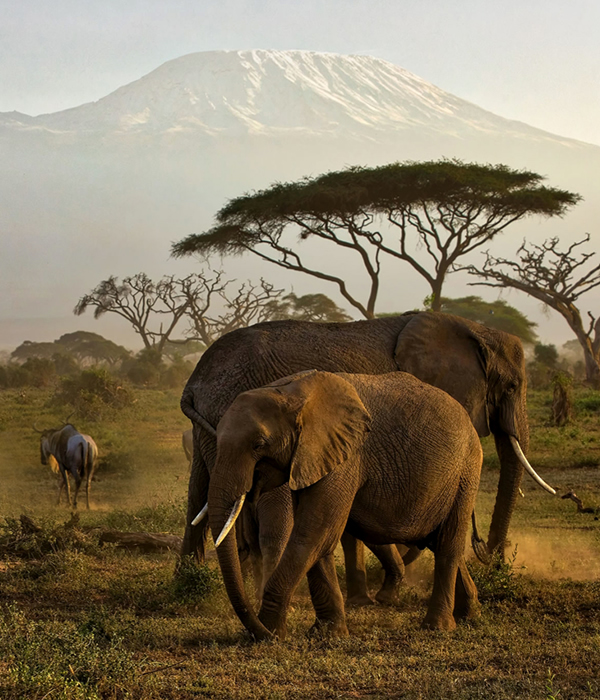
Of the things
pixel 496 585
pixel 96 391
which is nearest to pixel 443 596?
pixel 496 585

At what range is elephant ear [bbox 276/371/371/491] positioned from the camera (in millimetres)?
6094

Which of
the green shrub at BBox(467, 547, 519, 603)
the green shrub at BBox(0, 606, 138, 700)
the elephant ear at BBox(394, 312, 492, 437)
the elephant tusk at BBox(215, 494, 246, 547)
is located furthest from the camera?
the elephant ear at BBox(394, 312, 492, 437)

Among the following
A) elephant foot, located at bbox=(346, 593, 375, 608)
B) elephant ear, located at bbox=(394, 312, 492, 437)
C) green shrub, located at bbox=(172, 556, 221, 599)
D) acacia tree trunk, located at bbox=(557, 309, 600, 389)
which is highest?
acacia tree trunk, located at bbox=(557, 309, 600, 389)

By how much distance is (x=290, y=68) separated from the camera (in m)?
96.0

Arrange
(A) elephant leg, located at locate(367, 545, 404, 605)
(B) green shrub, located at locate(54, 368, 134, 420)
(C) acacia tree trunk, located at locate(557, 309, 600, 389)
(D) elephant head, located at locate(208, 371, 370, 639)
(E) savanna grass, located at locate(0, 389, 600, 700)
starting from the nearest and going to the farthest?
(E) savanna grass, located at locate(0, 389, 600, 700) → (D) elephant head, located at locate(208, 371, 370, 639) → (A) elephant leg, located at locate(367, 545, 404, 605) → (B) green shrub, located at locate(54, 368, 134, 420) → (C) acacia tree trunk, located at locate(557, 309, 600, 389)

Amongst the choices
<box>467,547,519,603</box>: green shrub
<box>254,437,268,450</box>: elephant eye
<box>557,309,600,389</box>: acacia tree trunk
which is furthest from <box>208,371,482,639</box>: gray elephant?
<box>557,309,600,389</box>: acacia tree trunk

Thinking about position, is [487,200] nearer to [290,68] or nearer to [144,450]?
[144,450]

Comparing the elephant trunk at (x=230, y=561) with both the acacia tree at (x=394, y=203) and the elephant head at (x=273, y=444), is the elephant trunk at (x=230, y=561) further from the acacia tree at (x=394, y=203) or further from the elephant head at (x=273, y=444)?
the acacia tree at (x=394, y=203)

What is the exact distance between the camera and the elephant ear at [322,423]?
6.09m

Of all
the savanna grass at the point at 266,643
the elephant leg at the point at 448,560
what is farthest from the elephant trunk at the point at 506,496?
the elephant leg at the point at 448,560

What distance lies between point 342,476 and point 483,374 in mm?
2931

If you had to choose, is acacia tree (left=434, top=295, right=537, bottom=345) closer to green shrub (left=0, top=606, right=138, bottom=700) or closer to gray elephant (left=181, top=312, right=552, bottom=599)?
gray elephant (left=181, top=312, right=552, bottom=599)

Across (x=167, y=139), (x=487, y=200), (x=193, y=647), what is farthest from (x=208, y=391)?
(x=167, y=139)

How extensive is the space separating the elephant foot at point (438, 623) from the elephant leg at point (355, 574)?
1011mm
